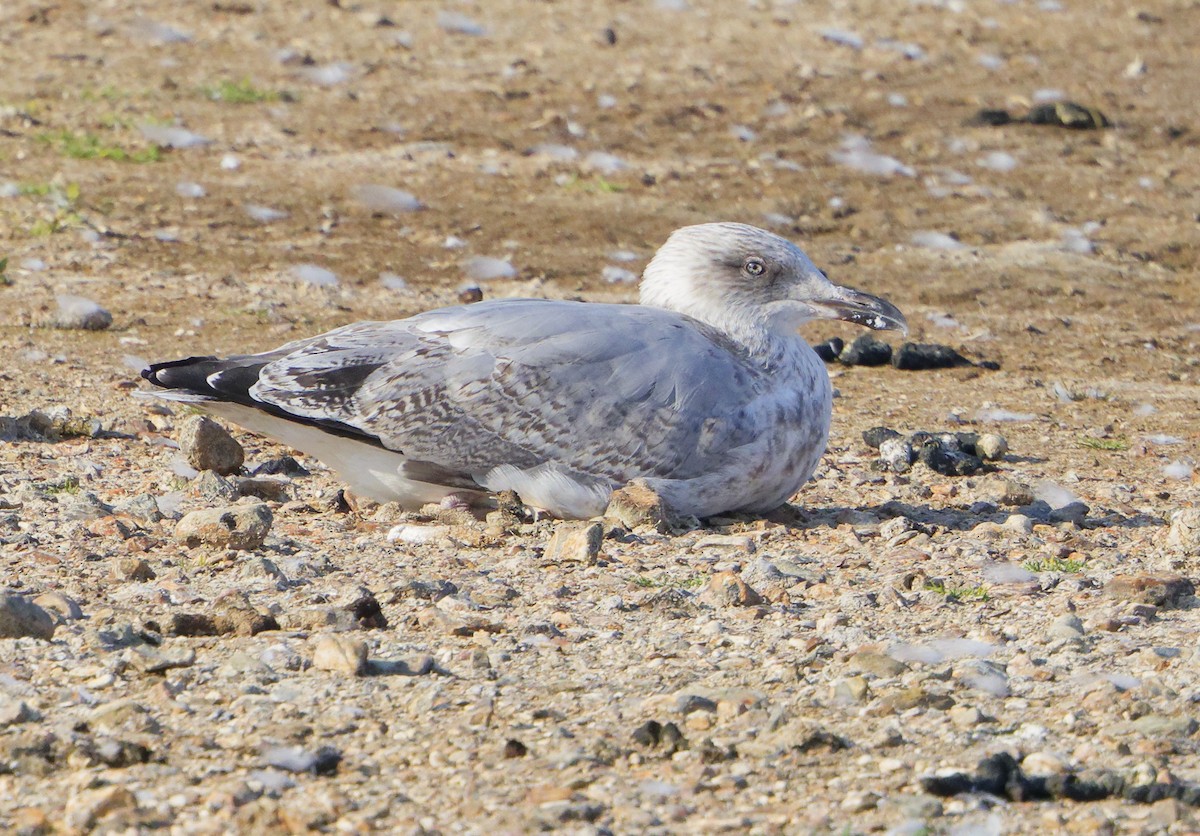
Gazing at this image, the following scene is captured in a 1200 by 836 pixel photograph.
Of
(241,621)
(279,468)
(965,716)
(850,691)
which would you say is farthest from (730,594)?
(279,468)

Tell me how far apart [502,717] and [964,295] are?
554 centimetres

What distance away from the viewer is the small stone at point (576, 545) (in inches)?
195

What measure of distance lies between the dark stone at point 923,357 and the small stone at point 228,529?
3.52 meters

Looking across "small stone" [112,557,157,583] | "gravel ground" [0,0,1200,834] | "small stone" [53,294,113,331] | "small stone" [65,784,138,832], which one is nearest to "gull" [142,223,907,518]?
Answer: "gravel ground" [0,0,1200,834]

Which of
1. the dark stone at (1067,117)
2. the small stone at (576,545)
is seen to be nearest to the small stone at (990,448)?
the small stone at (576,545)

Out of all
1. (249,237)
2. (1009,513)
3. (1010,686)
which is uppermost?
(1010,686)

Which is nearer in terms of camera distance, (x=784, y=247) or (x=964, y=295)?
(x=784, y=247)

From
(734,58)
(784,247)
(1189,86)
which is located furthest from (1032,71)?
(784,247)

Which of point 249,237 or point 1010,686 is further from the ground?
point 1010,686

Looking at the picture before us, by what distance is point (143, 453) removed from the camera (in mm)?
6090

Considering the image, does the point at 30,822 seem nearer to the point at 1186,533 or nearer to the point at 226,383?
the point at 226,383

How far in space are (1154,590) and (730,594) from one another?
1.05 m

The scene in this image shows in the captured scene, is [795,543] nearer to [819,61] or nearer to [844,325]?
[844,325]

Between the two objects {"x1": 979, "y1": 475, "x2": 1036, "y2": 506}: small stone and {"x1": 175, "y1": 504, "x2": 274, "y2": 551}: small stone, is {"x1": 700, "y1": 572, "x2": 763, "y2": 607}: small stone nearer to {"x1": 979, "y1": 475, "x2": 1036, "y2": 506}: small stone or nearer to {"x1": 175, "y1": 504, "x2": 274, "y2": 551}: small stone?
{"x1": 175, "y1": 504, "x2": 274, "y2": 551}: small stone
